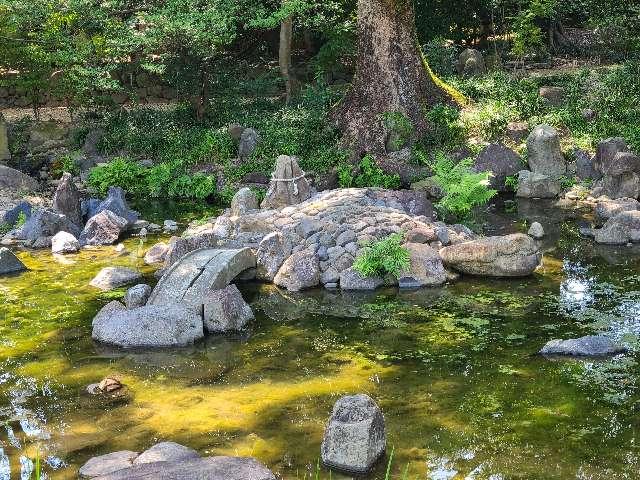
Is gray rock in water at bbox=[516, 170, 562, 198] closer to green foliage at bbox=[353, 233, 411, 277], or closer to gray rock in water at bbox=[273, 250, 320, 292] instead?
green foliage at bbox=[353, 233, 411, 277]

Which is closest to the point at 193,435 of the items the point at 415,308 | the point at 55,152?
the point at 415,308

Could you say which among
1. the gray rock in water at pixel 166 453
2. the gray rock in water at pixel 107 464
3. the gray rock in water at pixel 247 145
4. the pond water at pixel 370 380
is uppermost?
the gray rock in water at pixel 247 145

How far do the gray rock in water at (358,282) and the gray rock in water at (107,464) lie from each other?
17.2 feet

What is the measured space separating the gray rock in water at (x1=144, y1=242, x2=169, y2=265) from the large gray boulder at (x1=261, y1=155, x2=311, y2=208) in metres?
1.97

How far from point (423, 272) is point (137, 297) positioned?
13.0 feet

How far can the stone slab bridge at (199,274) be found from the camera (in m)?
10.9

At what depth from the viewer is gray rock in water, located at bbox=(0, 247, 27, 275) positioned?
13234 mm

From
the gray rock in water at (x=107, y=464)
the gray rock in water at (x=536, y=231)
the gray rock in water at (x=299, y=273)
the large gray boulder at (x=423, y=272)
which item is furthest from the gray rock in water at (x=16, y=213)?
the gray rock in water at (x=107, y=464)

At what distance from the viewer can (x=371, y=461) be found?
6.98 m

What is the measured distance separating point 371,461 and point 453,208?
7.45 metres

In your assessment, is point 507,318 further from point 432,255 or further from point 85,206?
point 85,206

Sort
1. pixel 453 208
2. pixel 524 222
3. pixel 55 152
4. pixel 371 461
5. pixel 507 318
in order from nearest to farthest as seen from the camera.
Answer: pixel 371 461 → pixel 507 318 → pixel 453 208 → pixel 524 222 → pixel 55 152

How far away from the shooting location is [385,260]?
38.8 feet

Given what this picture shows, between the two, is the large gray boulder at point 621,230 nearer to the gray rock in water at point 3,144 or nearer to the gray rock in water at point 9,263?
the gray rock in water at point 9,263
